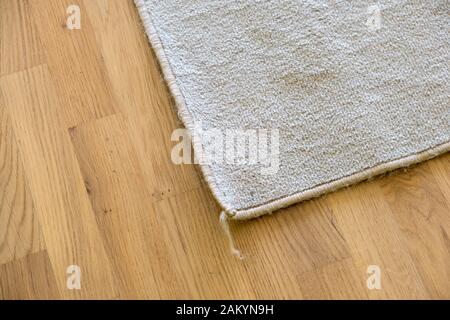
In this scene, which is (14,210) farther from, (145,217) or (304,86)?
(304,86)

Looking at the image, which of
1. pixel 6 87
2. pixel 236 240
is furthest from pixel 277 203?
pixel 6 87

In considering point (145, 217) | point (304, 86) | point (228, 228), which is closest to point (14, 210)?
point (145, 217)

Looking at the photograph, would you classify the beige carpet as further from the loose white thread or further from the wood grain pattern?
the wood grain pattern

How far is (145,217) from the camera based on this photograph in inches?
32.4

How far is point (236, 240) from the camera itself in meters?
0.81

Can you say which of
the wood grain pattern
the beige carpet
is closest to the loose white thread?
the beige carpet

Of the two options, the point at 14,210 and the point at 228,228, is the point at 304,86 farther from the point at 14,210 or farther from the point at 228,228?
the point at 14,210

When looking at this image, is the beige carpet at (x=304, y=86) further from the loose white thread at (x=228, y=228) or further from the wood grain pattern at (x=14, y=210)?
the wood grain pattern at (x=14, y=210)

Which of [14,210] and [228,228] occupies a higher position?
[14,210]

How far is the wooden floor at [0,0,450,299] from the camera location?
0.79m

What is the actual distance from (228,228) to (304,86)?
256 mm

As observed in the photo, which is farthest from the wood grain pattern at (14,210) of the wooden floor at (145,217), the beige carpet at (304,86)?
the beige carpet at (304,86)
